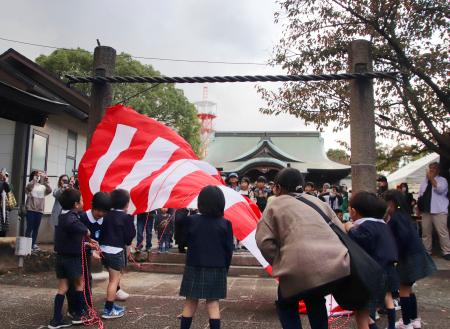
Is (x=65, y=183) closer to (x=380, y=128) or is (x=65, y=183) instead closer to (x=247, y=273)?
(x=247, y=273)

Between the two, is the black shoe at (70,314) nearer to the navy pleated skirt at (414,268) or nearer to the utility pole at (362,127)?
the navy pleated skirt at (414,268)

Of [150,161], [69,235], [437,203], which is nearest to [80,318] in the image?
[69,235]

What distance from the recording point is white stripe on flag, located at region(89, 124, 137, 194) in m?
5.52

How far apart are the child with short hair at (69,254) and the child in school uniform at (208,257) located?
141cm

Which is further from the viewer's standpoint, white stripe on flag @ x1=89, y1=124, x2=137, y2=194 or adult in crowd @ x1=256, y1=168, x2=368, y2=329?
white stripe on flag @ x1=89, y1=124, x2=137, y2=194

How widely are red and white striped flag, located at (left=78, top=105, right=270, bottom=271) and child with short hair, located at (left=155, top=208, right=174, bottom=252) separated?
10.6ft

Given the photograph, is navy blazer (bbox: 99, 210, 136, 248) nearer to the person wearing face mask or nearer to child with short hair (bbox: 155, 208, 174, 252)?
child with short hair (bbox: 155, 208, 174, 252)

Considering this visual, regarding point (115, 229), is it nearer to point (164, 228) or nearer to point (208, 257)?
point (208, 257)

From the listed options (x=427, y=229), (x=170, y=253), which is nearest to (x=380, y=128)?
(x=427, y=229)

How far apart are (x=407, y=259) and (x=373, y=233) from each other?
40.2 inches

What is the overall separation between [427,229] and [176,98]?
20176mm

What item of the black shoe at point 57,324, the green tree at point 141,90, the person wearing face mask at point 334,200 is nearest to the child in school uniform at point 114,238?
the black shoe at point 57,324

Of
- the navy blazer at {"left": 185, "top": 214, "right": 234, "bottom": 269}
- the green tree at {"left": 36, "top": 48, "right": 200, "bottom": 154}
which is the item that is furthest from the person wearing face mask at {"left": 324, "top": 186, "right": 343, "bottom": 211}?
the green tree at {"left": 36, "top": 48, "right": 200, "bottom": 154}

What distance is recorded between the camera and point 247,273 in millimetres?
8055
